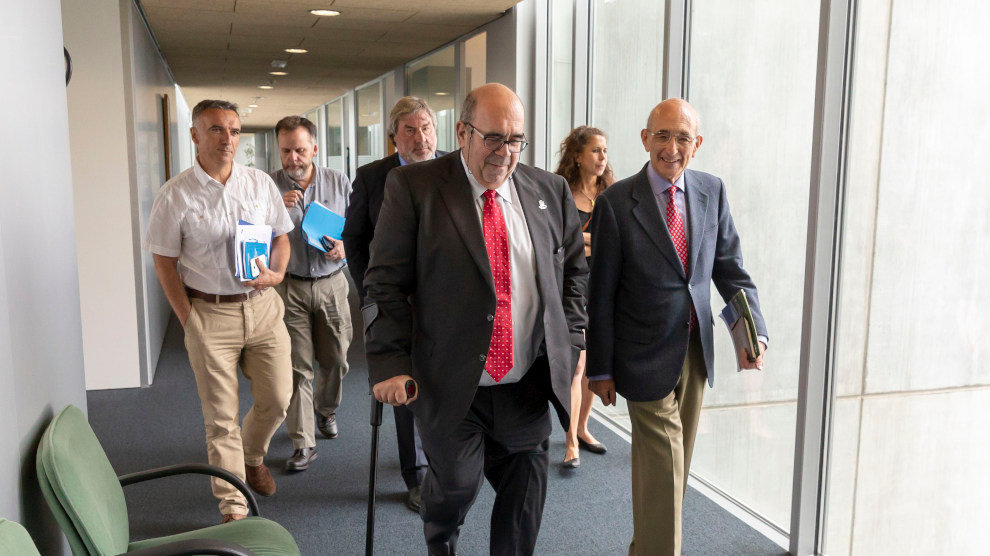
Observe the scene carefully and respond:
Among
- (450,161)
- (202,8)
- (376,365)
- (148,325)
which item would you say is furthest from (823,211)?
(202,8)

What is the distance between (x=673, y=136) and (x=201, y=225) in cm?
190

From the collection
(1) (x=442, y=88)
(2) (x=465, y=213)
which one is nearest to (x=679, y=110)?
(2) (x=465, y=213)

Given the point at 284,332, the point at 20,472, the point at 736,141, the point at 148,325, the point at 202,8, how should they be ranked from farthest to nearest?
1. the point at 202,8
2. the point at 148,325
3. the point at 736,141
4. the point at 284,332
5. the point at 20,472

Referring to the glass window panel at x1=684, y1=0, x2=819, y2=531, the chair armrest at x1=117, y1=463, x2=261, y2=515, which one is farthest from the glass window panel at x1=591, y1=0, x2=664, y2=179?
the chair armrest at x1=117, y1=463, x2=261, y2=515

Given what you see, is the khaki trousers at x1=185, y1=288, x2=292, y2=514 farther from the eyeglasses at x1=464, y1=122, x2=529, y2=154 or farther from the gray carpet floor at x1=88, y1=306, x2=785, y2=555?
the eyeglasses at x1=464, y1=122, x2=529, y2=154

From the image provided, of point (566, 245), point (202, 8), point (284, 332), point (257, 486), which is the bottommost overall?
point (257, 486)

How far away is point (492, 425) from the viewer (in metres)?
2.35

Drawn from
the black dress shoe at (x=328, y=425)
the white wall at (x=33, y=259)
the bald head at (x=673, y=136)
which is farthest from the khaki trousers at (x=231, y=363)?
the bald head at (x=673, y=136)

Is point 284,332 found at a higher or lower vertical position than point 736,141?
lower

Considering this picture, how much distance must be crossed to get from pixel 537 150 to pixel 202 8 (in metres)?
2.94

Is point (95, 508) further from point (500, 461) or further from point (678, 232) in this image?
point (678, 232)

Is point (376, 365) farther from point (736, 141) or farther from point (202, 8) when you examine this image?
point (202, 8)

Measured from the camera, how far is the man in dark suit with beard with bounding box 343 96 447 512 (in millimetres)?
3416

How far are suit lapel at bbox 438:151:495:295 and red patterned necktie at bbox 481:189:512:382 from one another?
57 millimetres
